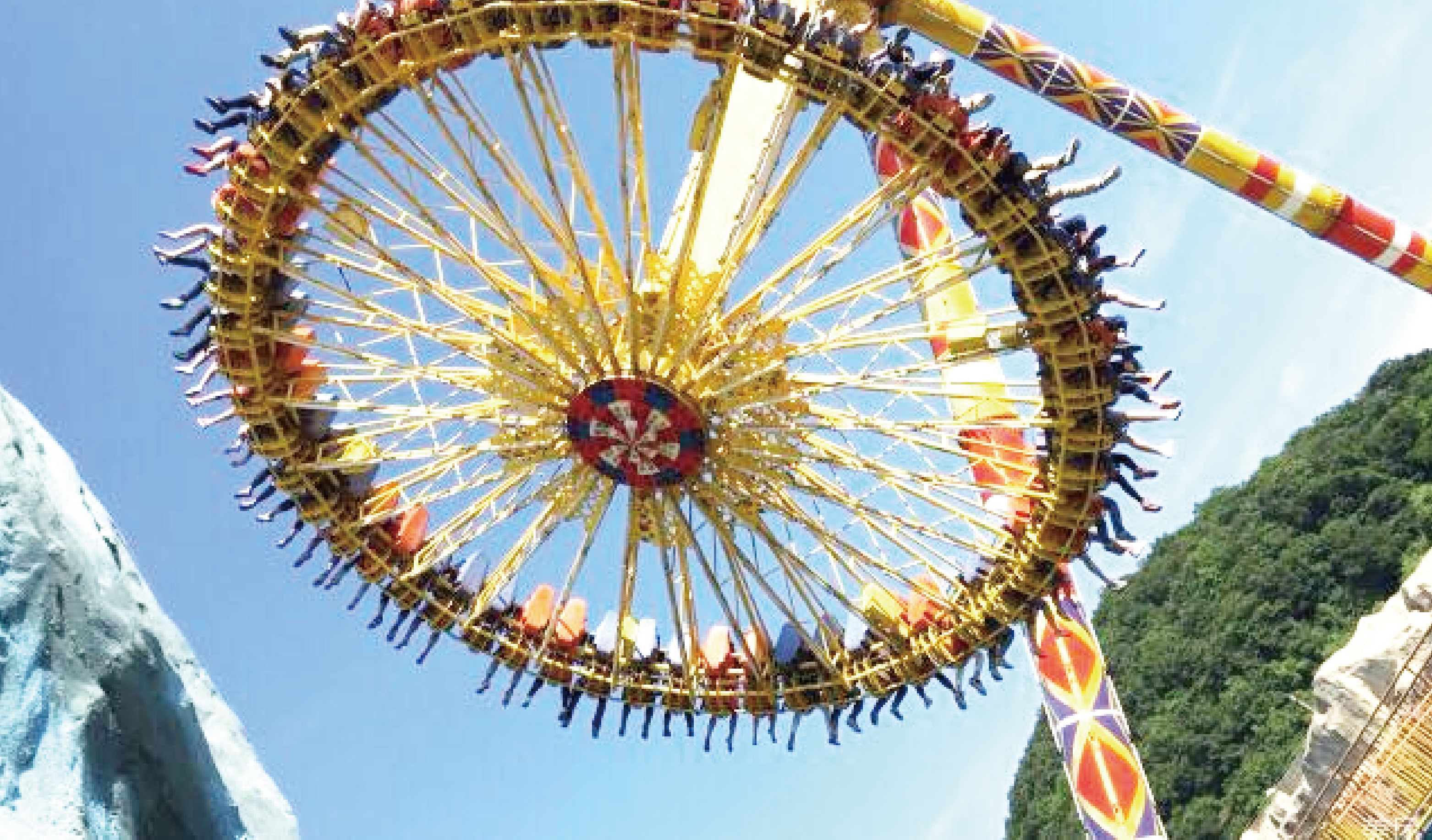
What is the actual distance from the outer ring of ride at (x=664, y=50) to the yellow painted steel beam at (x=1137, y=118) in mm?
4449

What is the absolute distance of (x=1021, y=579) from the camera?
52.2 ft

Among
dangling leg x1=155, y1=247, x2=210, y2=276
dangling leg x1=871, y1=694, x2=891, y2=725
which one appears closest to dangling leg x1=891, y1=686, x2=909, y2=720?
dangling leg x1=871, y1=694, x2=891, y2=725

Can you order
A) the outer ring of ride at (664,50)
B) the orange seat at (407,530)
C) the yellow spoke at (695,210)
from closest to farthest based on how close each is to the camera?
1. the outer ring of ride at (664,50)
2. the yellow spoke at (695,210)
3. the orange seat at (407,530)

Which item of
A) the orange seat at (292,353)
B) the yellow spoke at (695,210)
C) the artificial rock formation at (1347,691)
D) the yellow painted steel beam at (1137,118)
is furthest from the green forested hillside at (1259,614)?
the orange seat at (292,353)

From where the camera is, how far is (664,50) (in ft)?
45.3

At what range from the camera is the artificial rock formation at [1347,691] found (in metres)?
35.2

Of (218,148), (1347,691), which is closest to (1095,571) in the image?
(218,148)

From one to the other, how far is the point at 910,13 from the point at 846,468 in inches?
209

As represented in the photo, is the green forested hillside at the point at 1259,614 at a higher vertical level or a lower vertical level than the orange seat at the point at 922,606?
higher

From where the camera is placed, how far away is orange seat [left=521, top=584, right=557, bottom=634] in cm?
1738

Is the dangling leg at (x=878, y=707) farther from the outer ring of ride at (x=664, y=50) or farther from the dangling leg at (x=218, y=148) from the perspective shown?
the dangling leg at (x=218, y=148)

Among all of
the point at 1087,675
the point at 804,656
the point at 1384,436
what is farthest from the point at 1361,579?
the point at 804,656

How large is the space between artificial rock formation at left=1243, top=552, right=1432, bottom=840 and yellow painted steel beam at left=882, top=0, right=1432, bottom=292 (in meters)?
18.5

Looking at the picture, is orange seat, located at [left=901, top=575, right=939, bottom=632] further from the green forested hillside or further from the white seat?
the green forested hillside
